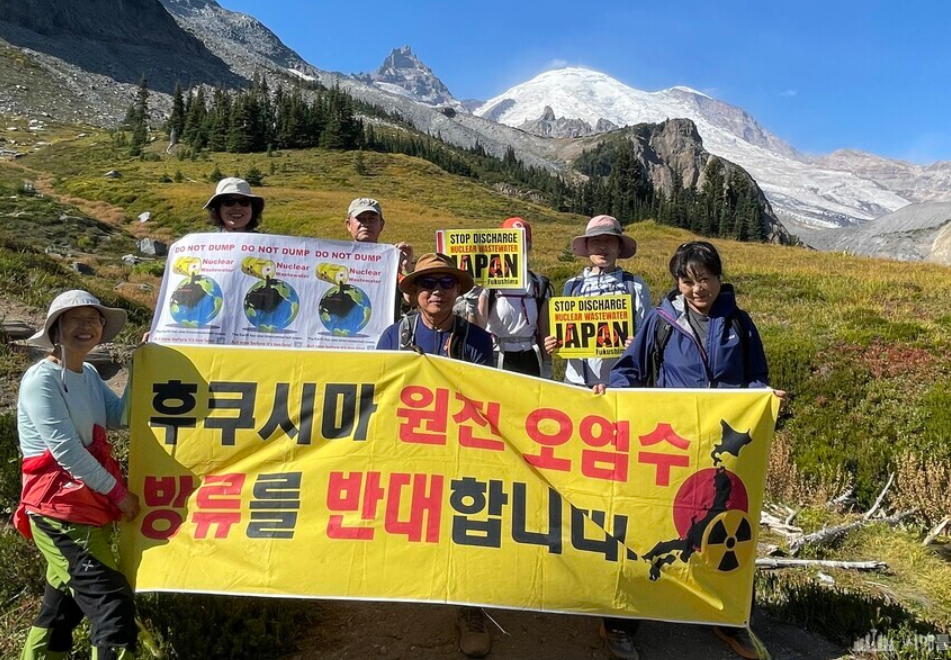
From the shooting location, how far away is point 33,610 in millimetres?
4387

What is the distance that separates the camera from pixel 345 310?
5.05 meters

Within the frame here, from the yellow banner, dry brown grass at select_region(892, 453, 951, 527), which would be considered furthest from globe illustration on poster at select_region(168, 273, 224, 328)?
dry brown grass at select_region(892, 453, 951, 527)

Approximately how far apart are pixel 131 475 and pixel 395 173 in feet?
264

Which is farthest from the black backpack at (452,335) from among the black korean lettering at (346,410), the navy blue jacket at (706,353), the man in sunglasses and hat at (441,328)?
the navy blue jacket at (706,353)

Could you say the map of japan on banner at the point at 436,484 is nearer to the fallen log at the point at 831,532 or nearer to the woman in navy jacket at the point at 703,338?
the woman in navy jacket at the point at 703,338

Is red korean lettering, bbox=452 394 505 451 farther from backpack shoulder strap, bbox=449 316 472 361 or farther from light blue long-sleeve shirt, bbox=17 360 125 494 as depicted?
light blue long-sleeve shirt, bbox=17 360 125 494

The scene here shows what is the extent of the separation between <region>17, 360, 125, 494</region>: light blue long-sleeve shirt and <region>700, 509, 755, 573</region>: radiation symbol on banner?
352 centimetres

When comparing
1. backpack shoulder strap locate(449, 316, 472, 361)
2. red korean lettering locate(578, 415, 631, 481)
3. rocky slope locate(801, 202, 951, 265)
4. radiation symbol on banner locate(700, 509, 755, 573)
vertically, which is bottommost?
radiation symbol on banner locate(700, 509, 755, 573)

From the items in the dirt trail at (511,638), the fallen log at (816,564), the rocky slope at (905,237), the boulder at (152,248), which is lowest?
the dirt trail at (511,638)

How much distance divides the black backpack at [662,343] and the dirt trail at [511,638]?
71.8 inches

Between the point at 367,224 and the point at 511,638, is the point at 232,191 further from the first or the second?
the point at 511,638

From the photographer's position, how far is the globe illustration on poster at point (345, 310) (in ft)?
16.4

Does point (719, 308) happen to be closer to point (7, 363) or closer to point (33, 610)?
point (33, 610)

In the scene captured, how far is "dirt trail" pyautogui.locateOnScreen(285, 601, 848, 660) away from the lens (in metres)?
4.25
